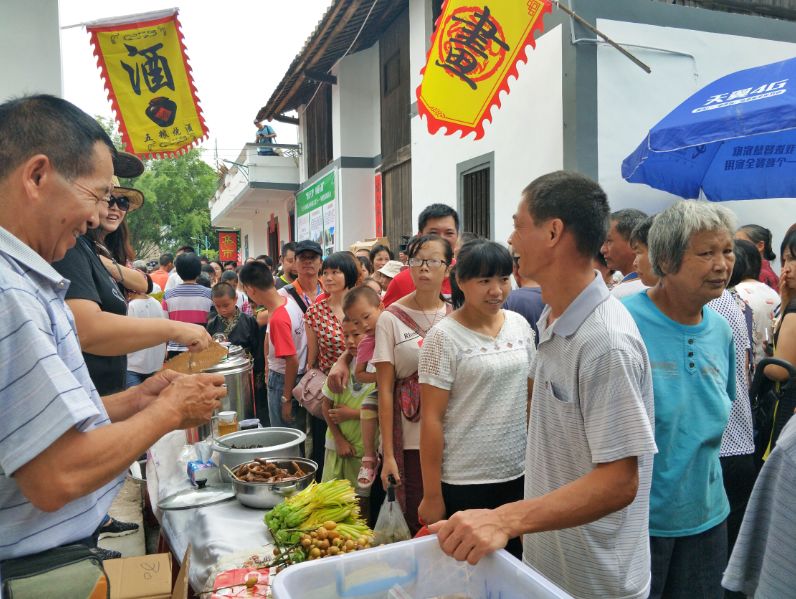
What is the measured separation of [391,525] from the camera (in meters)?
2.42

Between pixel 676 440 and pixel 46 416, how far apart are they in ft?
6.13

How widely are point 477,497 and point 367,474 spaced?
31.0 inches

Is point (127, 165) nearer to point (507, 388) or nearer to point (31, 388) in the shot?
point (31, 388)

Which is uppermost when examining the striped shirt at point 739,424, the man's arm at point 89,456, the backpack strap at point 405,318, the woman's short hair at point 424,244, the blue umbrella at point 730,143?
the blue umbrella at point 730,143

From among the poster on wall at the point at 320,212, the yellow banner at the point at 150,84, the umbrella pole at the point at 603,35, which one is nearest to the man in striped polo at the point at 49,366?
the umbrella pole at the point at 603,35

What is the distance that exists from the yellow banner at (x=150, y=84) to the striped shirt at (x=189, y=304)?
1.56 meters

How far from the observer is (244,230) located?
93.4 feet

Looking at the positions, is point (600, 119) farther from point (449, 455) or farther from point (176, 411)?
point (176, 411)

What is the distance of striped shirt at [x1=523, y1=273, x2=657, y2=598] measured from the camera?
1.38 metres

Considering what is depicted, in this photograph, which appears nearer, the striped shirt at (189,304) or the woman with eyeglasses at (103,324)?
the woman with eyeglasses at (103,324)

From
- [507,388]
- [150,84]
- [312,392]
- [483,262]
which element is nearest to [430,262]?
[483,262]

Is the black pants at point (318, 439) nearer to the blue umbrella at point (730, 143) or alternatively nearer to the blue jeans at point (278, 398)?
the blue jeans at point (278, 398)

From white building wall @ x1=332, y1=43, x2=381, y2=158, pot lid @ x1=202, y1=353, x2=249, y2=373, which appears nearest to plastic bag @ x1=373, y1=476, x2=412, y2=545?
pot lid @ x1=202, y1=353, x2=249, y2=373

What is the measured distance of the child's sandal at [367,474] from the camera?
3.03 metres
